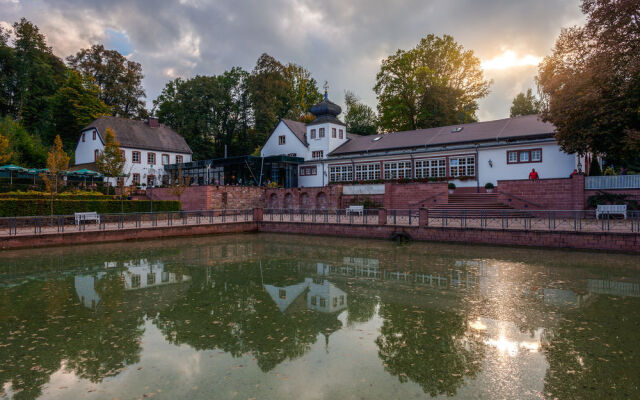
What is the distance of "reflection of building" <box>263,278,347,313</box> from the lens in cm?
879

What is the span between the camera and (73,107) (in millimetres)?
49219

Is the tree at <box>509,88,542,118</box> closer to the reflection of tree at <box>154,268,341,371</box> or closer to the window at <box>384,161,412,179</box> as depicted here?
the window at <box>384,161,412,179</box>

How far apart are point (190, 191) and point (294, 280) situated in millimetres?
27294

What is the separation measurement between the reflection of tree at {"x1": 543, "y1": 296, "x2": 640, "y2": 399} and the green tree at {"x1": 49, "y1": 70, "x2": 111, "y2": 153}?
54630 mm

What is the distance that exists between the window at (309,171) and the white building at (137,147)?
16040mm

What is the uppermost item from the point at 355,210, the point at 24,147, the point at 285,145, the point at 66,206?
the point at 285,145

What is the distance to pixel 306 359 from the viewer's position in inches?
231

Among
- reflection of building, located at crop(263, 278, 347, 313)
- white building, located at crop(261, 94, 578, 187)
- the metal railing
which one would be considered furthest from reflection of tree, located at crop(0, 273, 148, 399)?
white building, located at crop(261, 94, 578, 187)

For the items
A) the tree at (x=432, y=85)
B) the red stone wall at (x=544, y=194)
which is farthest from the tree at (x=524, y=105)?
the red stone wall at (x=544, y=194)

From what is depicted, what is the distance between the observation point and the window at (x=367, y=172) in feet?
120

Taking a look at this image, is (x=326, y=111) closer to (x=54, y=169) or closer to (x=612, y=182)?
(x=54, y=169)

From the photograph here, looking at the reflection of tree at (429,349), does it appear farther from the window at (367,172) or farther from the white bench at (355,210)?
the window at (367,172)

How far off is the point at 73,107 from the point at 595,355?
187ft

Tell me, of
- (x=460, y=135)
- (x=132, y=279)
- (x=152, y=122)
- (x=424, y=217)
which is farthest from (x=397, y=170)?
(x=152, y=122)
